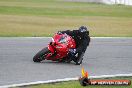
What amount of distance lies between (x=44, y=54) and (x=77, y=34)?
3.67ft

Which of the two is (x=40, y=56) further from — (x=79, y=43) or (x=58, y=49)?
(x=79, y=43)

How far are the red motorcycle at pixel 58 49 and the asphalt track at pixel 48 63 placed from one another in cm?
20

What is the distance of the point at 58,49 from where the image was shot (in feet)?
46.8

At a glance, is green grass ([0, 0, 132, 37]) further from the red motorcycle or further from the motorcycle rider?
the motorcycle rider

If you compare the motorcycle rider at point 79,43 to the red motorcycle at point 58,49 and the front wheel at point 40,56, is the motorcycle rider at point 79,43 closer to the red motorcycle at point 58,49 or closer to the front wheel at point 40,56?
the red motorcycle at point 58,49

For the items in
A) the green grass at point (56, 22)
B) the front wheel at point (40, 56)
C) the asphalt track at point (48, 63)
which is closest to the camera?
Answer: the asphalt track at point (48, 63)

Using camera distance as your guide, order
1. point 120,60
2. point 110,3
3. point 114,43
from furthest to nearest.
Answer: point 110,3
point 114,43
point 120,60

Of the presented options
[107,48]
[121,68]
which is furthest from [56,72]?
[107,48]

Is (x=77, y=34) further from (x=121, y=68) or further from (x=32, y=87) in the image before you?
(x=32, y=87)

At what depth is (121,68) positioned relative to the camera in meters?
14.1

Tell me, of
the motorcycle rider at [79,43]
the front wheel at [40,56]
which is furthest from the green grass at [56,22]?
the motorcycle rider at [79,43]

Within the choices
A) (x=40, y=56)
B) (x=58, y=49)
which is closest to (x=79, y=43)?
(x=58, y=49)

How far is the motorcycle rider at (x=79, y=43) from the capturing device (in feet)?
47.0

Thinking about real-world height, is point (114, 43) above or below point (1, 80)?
below
